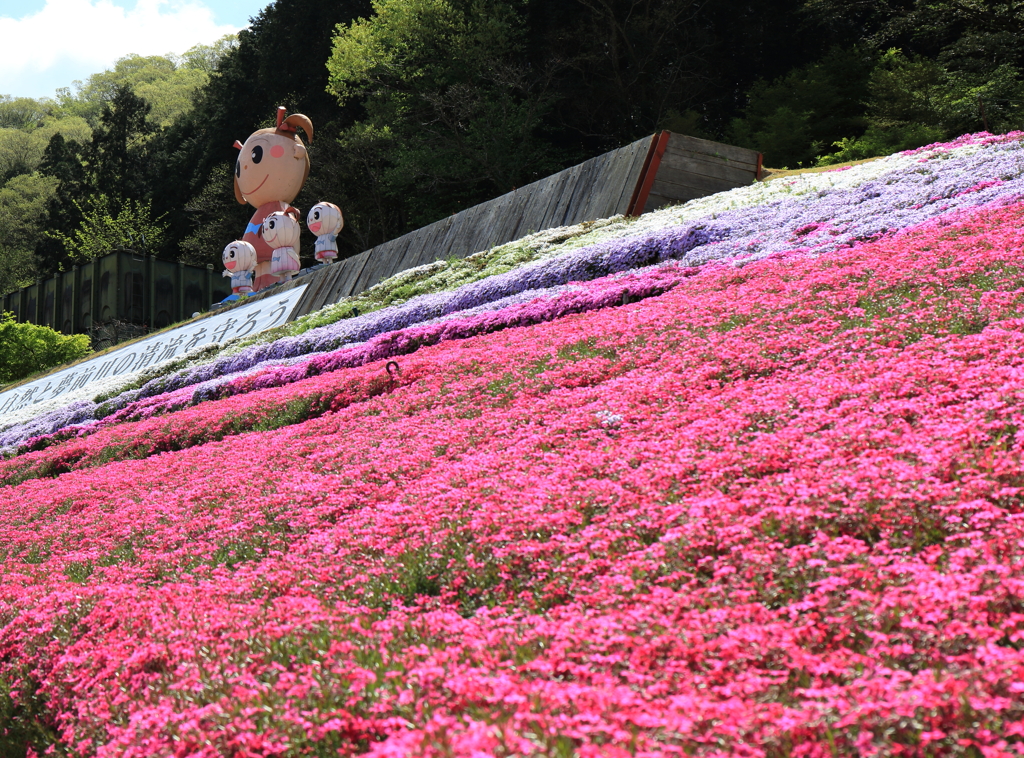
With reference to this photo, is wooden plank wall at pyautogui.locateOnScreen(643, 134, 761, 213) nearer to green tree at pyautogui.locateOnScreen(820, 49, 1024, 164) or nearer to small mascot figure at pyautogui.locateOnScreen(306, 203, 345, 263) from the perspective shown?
green tree at pyautogui.locateOnScreen(820, 49, 1024, 164)

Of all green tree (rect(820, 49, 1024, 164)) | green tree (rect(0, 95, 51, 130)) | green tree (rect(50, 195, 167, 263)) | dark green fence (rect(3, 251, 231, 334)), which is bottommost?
green tree (rect(820, 49, 1024, 164))

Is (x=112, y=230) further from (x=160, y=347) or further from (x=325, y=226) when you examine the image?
(x=160, y=347)

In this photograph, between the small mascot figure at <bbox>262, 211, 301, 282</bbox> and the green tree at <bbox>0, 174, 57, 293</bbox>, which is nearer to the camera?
the small mascot figure at <bbox>262, 211, 301, 282</bbox>

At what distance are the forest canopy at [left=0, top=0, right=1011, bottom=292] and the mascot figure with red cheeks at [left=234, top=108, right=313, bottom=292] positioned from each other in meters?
8.17

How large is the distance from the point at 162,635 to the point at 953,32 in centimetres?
3822

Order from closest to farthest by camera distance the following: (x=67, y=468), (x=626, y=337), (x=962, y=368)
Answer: (x=962, y=368)
(x=626, y=337)
(x=67, y=468)

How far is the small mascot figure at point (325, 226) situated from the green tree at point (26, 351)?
1496 centimetres

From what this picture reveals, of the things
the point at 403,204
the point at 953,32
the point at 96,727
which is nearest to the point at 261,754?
the point at 96,727

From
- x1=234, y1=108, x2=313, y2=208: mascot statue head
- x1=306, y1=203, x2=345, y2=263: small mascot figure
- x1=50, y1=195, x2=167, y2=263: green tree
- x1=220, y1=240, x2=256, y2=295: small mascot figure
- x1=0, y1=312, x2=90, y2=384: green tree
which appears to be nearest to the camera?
x1=306, y1=203, x2=345, y2=263: small mascot figure

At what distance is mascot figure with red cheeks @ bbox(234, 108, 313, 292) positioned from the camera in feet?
105

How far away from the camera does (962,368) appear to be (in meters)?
6.02

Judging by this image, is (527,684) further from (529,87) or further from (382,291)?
A: (529,87)

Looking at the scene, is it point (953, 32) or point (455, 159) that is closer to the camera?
point (953, 32)

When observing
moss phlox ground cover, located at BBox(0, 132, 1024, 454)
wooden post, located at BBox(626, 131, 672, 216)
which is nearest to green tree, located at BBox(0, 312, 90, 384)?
moss phlox ground cover, located at BBox(0, 132, 1024, 454)
